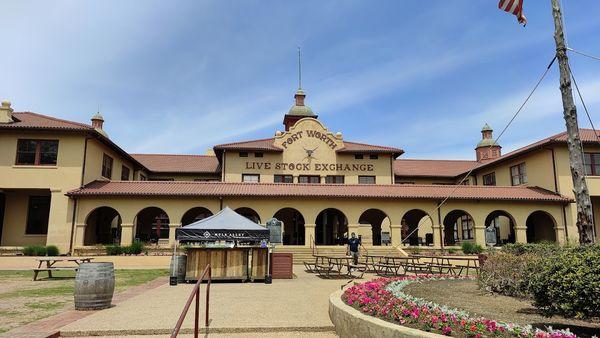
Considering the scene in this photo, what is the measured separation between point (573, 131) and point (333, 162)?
2319 centimetres

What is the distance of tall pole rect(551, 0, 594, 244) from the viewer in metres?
9.52

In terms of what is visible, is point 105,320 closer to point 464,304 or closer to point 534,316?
point 464,304

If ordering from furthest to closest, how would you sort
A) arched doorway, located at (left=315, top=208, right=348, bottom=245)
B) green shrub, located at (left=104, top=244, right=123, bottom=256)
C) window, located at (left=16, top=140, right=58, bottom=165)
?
arched doorway, located at (left=315, top=208, right=348, bottom=245), window, located at (left=16, top=140, right=58, bottom=165), green shrub, located at (left=104, top=244, right=123, bottom=256)

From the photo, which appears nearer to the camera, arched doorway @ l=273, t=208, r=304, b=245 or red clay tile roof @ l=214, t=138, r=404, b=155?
arched doorway @ l=273, t=208, r=304, b=245

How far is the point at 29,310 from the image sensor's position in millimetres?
8461

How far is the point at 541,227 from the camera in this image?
29.3m

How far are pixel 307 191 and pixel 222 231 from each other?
45.9ft

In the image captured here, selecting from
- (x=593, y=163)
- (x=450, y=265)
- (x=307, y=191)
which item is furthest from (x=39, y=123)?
(x=593, y=163)

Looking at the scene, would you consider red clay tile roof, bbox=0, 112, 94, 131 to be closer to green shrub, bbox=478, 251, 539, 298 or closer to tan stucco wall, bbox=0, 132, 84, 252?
tan stucco wall, bbox=0, 132, 84, 252

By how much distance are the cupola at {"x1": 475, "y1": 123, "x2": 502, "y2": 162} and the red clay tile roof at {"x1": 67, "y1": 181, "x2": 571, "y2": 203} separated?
12.1 meters

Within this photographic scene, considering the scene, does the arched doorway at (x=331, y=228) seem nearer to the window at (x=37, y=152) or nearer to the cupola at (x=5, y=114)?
the window at (x=37, y=152)

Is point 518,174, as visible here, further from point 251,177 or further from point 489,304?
point 489,304

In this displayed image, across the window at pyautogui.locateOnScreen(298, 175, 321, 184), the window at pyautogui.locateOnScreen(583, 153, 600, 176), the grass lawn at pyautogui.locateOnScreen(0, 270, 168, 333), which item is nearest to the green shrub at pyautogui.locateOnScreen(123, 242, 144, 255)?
the grass lawn at pyautogui.locateOnScreen(0, 270, 168, 333)

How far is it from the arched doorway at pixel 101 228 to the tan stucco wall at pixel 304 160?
28.5ft
